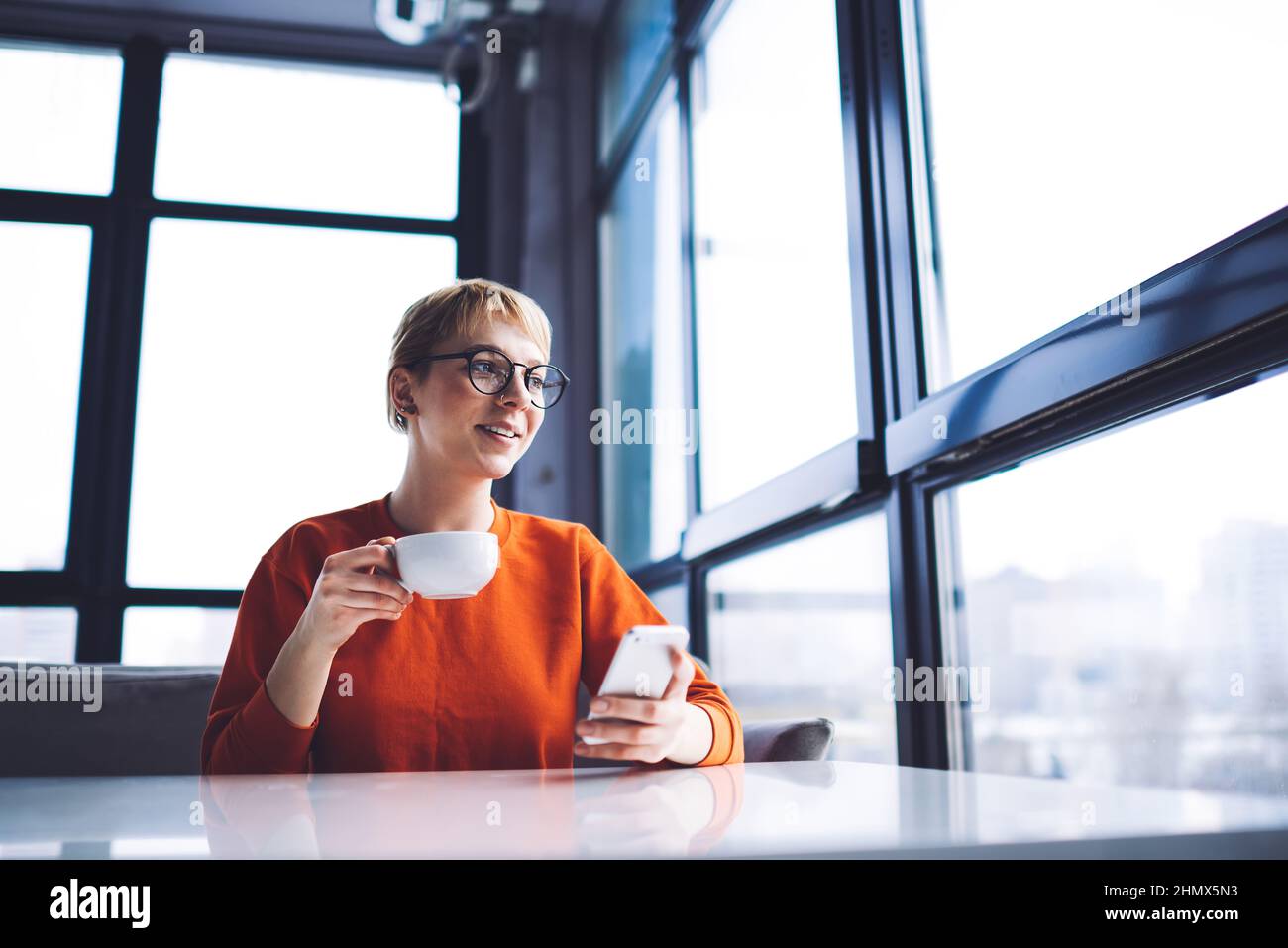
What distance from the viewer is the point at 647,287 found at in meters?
3.54

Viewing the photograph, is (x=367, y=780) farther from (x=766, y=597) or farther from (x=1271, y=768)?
(x=766, y=597)

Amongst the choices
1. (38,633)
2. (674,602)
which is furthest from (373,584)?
(38,633)

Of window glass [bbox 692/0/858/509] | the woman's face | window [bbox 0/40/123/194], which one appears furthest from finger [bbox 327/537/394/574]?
window [bbox 0/40/123/194]

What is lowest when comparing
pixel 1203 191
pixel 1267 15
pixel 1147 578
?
pixel 1147 578

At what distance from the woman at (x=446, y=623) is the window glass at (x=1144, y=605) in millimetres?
518

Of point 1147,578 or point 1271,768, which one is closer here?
point 1271,768

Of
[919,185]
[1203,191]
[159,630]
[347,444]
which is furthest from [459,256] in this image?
[1203,191]

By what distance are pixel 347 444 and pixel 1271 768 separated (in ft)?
11.9

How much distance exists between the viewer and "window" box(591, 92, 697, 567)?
323 centimetres

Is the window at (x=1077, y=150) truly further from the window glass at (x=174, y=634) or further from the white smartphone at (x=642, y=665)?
the window glass at (x=174, y=634)

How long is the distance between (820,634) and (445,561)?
1365 millimetres

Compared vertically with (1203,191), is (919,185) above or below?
above

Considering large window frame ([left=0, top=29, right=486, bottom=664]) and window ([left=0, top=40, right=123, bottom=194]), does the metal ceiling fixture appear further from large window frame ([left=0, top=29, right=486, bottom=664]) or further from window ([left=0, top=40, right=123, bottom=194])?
window ([left=0, top=40, right=123, bottom=194])

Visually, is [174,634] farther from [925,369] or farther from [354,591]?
[354,591]
